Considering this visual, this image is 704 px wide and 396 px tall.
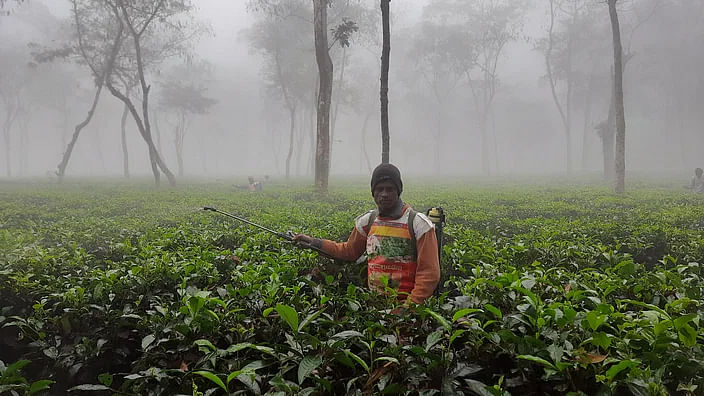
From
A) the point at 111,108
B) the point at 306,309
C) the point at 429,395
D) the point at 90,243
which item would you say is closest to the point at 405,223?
the point at 306,309

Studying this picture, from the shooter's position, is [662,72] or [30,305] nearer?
[30,305]

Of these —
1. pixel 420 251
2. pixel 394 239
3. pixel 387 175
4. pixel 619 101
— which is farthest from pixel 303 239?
pixel 619 101

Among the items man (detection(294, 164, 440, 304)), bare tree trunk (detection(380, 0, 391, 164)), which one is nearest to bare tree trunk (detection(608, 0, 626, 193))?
bare tree trunk (detection(380, 0, 391, 164))

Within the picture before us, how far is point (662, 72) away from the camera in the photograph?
134 ft

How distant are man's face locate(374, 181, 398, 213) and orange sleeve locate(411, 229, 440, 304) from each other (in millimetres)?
472

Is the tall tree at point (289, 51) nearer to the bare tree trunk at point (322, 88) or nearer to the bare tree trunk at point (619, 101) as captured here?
the bare tree trunk at point (322, 88)

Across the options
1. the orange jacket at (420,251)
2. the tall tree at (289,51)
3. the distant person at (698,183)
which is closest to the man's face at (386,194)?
the orange jacket at (420,251)

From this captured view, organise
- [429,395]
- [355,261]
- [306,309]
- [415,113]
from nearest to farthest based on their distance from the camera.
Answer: [429,395] < [306,309] < [355,261] < [415,113]

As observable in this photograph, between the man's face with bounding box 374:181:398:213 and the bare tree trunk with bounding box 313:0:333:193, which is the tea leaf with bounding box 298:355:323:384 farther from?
the bare tree trunk with bounding box 313:0:333:193

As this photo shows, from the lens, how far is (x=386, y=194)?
11.9ft

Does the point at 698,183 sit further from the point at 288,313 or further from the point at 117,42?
the point at 117,42

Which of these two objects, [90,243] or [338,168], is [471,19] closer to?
[90,243]

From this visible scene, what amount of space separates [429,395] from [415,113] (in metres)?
63.5

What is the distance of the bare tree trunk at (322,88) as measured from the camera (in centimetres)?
1427
